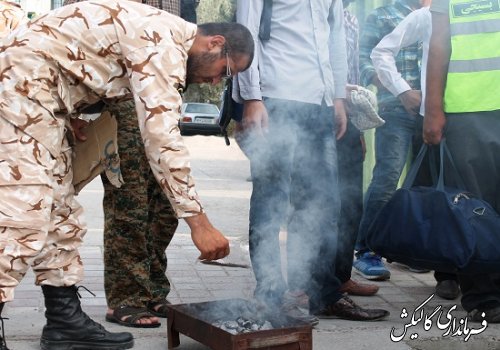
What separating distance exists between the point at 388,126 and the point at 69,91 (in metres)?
2.84

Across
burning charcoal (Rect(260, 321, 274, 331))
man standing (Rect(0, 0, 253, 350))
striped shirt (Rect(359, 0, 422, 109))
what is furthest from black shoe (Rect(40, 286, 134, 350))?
striped shirt (Rect(359, 0, 422, 109))

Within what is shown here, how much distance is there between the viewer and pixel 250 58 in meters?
3.55

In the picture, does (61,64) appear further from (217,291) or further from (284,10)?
(217,291)

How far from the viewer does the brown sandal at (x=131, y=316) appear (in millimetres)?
4219

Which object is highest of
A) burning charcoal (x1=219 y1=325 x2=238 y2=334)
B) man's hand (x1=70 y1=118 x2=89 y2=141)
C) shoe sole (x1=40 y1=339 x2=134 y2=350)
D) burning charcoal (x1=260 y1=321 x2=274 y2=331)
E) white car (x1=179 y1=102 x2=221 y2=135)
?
man's hand (x1=70 y1=118 x2=89 y2=141)

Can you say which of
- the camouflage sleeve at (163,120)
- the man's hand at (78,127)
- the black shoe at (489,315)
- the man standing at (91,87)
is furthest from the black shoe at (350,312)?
the man's hand at (78,127)

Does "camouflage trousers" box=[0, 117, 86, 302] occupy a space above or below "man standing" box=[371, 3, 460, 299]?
below

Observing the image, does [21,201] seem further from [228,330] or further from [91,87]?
[228,330]

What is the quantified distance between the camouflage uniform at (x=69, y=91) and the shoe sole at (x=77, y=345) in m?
0.54

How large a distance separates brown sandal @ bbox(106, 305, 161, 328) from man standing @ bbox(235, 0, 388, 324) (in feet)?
1.99

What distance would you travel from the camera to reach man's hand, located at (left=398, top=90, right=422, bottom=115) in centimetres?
543

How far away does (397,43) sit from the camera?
5.64 meters

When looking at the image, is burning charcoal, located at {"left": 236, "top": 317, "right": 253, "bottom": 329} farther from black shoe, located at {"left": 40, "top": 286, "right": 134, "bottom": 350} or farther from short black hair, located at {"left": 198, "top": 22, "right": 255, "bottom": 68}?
short black hair, located at {"left": 198, "top": 22, "right": 255, "bottom": 68}

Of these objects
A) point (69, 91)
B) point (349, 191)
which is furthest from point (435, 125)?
point (69, 91)
